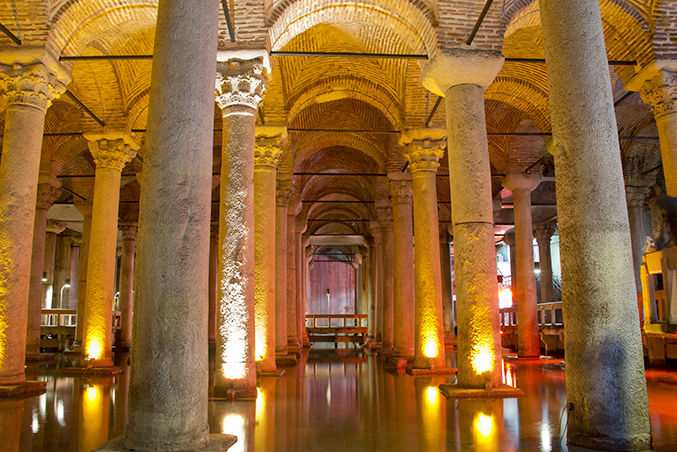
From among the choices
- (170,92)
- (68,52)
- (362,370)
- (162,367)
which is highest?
(68,52)

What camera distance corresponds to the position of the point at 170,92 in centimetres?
419

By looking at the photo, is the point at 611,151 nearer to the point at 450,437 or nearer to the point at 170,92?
the point at 450,437

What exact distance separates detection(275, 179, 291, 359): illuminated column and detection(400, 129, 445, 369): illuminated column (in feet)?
12.9

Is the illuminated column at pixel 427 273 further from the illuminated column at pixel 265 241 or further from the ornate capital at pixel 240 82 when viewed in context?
the ornate capital at pixel 240 82

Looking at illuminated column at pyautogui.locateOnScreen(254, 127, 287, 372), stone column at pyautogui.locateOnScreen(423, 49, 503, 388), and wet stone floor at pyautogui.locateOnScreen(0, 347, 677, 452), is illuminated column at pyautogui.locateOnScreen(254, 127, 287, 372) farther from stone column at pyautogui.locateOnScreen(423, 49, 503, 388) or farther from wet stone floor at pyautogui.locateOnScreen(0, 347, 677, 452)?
stone column at pyautogui.locateOnScreen(423, 49, 503, 388)

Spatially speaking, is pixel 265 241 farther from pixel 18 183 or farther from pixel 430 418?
pixel 430 418

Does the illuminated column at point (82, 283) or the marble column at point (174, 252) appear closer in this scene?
the marble column at point (174, 252)

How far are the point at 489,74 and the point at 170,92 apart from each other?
5.30 meters

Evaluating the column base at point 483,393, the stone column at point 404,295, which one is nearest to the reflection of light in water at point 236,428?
the column base at point 483,393

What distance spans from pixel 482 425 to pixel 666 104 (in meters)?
7.02

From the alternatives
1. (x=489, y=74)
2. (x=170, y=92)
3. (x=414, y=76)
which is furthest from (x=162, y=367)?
(x=414, y=76)

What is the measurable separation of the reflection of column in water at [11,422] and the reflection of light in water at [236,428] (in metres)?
1.76

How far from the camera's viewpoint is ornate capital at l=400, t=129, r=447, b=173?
11195 mm

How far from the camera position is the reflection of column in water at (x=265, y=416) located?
4512 mm
